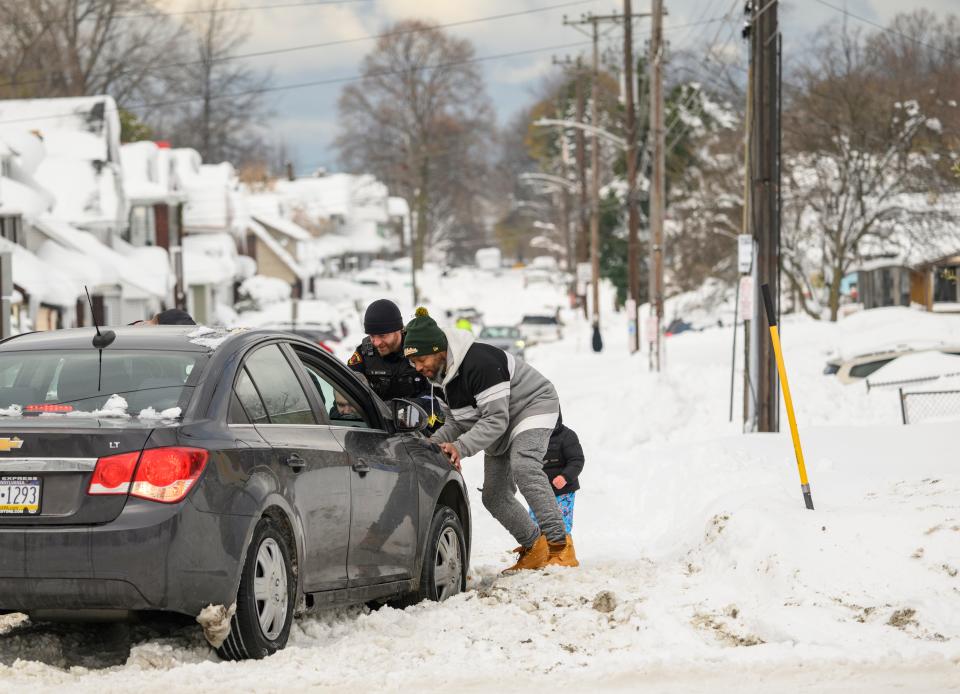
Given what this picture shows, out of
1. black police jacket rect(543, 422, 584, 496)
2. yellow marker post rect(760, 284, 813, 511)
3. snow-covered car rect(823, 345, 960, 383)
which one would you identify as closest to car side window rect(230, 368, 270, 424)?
yellow marker post rect(760, 284, 813, 511)

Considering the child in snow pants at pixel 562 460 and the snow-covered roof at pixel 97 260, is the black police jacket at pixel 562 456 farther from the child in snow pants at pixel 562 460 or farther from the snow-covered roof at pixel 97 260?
the snow-covered roof at pixel 97 260

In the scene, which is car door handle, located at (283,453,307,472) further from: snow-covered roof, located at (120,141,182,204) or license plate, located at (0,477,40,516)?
snow-covered roof, located at (120,141,182,204)

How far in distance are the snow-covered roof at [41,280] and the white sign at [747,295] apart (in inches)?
1103

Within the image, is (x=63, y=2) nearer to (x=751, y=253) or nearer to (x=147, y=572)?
(x=751, y=253)

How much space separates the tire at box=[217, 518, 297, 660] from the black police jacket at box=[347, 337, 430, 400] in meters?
3.11

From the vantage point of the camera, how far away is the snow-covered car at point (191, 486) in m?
5.65

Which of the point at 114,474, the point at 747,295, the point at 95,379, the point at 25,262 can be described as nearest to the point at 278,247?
the point at 25,262

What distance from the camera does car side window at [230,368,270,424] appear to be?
6.30 meters

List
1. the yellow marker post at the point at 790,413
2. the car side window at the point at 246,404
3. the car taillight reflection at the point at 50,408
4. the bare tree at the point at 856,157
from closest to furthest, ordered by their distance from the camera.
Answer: the car taillight reflection at the point at 50,408 < the car side window at the point at 246,404 < the yellow marker post at the point at 790,413 < the bare tree at the point at 856,157

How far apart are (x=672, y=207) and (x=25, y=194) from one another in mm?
24184

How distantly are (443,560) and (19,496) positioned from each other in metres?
3.12

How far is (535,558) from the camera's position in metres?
9.36

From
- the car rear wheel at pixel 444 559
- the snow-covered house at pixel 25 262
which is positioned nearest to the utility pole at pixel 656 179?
the snow-covered house at pixel 25 262

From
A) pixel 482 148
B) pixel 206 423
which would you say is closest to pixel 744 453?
pixel 206 423
